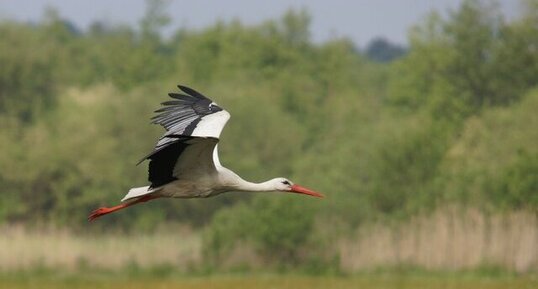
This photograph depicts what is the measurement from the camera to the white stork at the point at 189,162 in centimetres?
1187

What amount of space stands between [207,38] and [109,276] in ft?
120

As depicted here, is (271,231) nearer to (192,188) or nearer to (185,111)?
(185,111)

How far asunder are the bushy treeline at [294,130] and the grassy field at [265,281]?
2422mm

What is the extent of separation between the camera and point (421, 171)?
1324 inches

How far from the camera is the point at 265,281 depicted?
2486 centimetres

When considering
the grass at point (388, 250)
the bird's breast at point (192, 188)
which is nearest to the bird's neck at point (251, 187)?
the bird's breast at point (192, 188)

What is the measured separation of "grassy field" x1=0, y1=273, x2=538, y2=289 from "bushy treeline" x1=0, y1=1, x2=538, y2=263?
2.42m

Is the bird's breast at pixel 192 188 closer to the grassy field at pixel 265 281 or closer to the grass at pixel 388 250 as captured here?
the grassy field at pixel 265 281

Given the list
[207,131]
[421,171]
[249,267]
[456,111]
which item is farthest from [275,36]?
[207,131]

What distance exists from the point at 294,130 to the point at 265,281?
19.9 meters

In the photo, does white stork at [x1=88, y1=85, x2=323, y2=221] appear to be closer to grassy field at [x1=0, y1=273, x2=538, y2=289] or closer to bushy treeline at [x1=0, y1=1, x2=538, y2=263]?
grassy field at [x1=0, y1=273, x2=538, y2=289]

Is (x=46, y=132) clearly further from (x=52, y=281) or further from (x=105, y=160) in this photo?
(x=52, y=281)

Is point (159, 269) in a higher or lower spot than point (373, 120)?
lower

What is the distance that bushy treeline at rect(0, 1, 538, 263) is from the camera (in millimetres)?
30844
